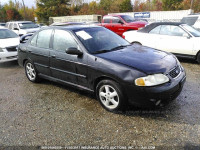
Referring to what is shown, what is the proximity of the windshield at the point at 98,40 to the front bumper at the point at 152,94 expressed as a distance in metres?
1.15

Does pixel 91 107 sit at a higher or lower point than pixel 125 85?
lower

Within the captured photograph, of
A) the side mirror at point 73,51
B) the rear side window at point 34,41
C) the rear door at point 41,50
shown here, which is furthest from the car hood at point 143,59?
the rear side window at point 34,41

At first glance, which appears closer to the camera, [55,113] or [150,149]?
[150,149]

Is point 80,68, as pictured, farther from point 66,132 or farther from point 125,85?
point 66,132

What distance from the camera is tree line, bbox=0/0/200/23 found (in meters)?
39.7

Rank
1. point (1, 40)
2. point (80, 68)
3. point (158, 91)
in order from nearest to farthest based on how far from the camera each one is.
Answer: point (158, 91) < point (80, 68) < point (1, 40)

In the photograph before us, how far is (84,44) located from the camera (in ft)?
11.7

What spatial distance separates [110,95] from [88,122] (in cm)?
61

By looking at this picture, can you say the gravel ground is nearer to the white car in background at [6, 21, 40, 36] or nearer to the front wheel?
the front wheel

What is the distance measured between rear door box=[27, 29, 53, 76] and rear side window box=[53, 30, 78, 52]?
25 cm

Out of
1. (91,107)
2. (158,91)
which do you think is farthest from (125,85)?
(91,107)

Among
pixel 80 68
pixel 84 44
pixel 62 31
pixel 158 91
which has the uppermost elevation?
pixel 62 31

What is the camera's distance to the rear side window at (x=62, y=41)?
3721 millimetres

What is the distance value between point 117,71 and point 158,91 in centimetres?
73
